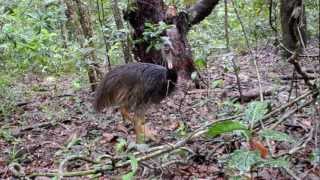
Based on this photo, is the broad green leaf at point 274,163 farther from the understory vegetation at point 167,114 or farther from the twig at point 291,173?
the twig at point 291,173

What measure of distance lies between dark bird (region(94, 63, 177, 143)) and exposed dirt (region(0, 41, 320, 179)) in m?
0.21

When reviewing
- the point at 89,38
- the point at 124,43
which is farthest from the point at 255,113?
the point at 89,38

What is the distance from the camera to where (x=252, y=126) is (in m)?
2.57

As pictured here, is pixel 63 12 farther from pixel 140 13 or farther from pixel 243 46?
pixel 243 46

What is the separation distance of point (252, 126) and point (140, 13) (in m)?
4.61

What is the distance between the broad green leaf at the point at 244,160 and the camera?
2.40m

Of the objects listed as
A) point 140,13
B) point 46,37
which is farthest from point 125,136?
point 46,37

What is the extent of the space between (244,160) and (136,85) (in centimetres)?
247

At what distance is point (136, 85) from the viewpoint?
479 centimetres

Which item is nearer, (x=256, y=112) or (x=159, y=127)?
(x=256, y=112)

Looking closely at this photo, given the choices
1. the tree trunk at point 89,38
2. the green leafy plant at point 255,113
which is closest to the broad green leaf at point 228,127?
the green leafy plant at point 255,113

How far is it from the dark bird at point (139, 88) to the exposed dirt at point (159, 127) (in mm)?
207

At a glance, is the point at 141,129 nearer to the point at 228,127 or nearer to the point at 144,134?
the point at 144,134

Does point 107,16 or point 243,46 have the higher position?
point 107,16
